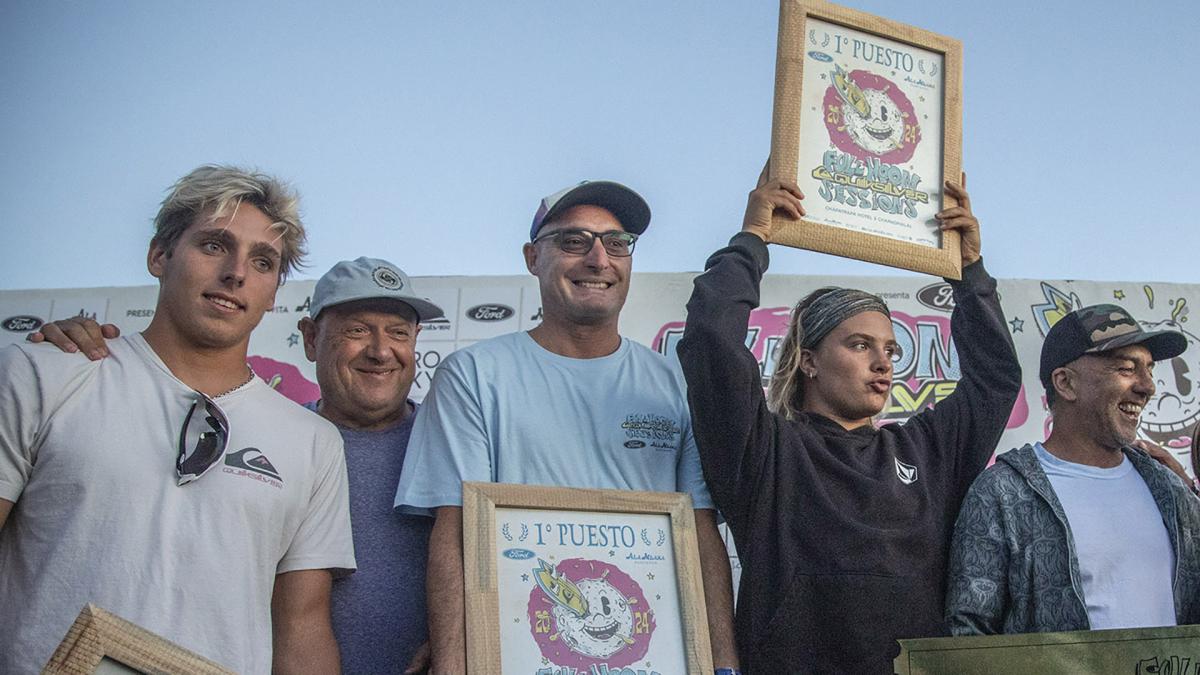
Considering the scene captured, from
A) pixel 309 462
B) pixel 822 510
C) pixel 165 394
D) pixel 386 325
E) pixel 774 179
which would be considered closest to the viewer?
pixel 165 394

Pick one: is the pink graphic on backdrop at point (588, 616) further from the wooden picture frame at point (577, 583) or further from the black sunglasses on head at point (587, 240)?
the black sunglasses on head at point (587, 240)

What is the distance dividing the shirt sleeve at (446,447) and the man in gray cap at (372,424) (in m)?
0.14

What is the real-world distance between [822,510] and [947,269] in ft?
2.82

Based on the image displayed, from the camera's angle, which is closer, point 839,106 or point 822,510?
point 822,510

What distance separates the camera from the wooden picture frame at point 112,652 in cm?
151

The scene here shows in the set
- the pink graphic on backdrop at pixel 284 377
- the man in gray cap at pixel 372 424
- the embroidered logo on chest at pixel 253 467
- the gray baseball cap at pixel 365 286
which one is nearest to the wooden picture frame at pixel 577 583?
the man in gray cap at pixel 372 424

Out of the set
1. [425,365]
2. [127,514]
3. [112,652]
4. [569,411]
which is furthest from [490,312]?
[112,652]

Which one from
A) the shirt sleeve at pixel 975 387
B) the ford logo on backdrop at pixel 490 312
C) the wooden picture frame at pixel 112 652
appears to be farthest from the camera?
the ford logo on backdrop at pixel 490 312

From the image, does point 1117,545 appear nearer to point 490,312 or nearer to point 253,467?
point 253,467

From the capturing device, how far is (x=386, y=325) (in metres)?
3.19

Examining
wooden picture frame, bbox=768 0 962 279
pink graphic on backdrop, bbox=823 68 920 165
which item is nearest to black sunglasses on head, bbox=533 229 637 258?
wooden picture frame, bbox=768 0 962 279

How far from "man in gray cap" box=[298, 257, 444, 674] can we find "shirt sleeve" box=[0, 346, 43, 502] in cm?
85

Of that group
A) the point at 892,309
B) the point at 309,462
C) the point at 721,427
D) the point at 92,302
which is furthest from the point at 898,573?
the point at 92,302

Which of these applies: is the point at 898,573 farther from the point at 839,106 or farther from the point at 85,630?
the point at 85,630
